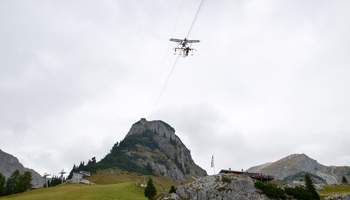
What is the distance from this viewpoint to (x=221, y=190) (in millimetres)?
97312

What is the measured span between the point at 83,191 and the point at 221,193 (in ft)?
157

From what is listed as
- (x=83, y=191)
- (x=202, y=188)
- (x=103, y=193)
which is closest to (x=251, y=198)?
(x=202, y=188)

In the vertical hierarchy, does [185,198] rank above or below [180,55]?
below

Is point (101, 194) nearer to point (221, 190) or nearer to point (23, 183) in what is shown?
point (221, 190)

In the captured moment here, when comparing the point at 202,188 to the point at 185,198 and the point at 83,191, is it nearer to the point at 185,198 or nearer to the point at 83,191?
the point at 185,198

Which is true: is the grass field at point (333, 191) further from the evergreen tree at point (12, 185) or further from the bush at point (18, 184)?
the evergreen tree at point (12, 185)

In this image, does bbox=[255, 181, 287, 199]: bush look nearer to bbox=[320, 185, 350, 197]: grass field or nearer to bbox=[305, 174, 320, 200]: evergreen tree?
bbox=[305, 174, 320, 200]: evergreen tree

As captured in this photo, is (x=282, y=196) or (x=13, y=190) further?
(x=13, y=190)

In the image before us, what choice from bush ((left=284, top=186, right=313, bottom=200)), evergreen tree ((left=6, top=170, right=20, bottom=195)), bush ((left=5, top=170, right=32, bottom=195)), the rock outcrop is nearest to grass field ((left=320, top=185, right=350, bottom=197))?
bush ((left=284, top=186, right=313, bottom=200))

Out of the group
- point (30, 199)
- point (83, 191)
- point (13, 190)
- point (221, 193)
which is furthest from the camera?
point (13, 190)

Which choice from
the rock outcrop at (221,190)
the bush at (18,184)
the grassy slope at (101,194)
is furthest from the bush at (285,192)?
the bush at (18,184)

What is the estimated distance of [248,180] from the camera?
101562mm

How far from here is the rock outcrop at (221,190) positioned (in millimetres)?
96562

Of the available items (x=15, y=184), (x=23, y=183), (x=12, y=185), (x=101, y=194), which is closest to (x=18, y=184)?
(x=15, y=184)
